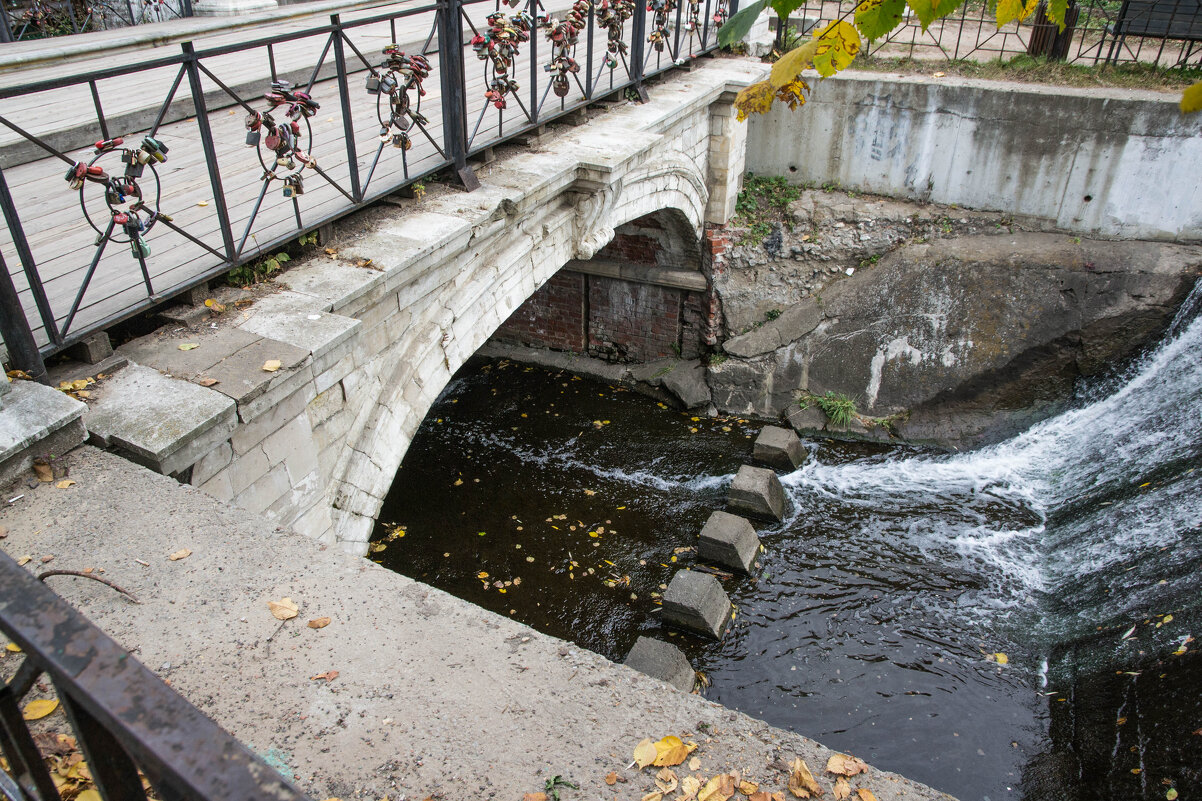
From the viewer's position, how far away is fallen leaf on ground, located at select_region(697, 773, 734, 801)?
72.4 inches

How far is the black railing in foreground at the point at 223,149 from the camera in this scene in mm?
2994

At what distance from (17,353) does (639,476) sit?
616 centimetres

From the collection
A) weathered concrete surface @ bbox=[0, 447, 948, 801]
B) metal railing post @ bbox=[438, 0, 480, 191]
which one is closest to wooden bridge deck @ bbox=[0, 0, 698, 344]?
metal railing post @ bbox=[438, 0, 480, 191]

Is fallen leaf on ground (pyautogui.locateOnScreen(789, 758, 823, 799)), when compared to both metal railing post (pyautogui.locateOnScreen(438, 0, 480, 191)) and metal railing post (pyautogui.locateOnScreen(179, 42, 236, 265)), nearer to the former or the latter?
metal railing post (pyautogui.locateOnScreen(179, 42, 236, 265))

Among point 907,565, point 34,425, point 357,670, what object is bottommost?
point 907,565

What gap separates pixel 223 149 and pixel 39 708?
3968 millimetres

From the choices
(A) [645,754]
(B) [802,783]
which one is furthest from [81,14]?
(B) [802,783]

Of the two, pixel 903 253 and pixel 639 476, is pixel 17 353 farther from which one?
pixel 903 253

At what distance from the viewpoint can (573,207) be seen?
5.82 metres

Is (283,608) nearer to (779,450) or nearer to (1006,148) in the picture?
(779,450)

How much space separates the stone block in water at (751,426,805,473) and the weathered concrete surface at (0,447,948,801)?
251 inches

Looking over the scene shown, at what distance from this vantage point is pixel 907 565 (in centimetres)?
683

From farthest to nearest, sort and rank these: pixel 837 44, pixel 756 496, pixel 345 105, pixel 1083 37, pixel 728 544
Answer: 1. pixel 1083 37
2. pixel 756 496
3. pixel 728 544
4. pixel 345 105
5. pixel 837 44

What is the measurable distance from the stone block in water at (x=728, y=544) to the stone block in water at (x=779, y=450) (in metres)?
1.56
